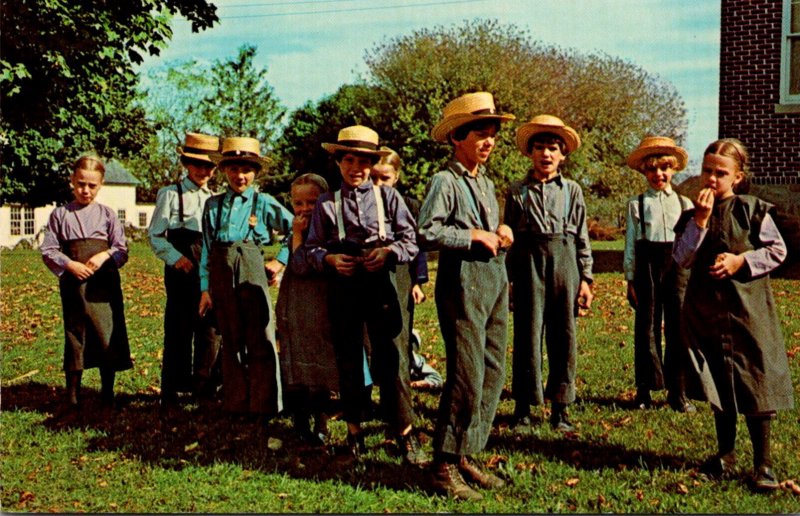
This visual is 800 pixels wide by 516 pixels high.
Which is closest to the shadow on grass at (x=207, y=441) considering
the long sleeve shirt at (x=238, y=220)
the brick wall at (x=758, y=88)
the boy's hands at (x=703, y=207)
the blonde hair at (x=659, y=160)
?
the long sleeve shirt at (x=238, y=220)

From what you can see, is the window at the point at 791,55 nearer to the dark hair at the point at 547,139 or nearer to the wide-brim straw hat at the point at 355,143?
the dark hair at the point at 547,139

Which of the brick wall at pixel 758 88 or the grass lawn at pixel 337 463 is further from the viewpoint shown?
the brick wall at pixel 758 88

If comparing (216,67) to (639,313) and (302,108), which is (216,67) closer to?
(302,108)

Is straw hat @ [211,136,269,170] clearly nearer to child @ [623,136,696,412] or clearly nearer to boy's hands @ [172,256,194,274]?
boy's hands @ [172,256,194,274]

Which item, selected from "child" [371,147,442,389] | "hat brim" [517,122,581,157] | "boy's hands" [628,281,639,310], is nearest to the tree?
"child" [371,147,442,389]

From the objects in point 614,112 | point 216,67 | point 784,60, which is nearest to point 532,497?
point 784,60

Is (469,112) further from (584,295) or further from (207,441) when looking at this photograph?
(207,441)

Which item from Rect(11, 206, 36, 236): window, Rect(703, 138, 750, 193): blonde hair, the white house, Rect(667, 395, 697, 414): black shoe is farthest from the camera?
Rect(11, 206, 36, 236): window

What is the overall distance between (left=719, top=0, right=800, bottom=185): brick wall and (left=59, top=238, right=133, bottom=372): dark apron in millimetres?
13013

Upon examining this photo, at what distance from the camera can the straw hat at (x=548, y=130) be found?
21.3 ft

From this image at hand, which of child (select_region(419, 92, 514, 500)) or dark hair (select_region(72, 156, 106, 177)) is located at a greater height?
dark hair (select_region(72, 156, 106, 177))

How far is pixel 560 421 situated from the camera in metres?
6.59

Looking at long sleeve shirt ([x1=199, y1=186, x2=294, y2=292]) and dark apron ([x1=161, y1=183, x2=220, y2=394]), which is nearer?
long sleeve shirt ([x1=199, y1=186, x2=294, y2=292])

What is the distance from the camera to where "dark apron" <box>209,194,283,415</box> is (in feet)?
21.9
